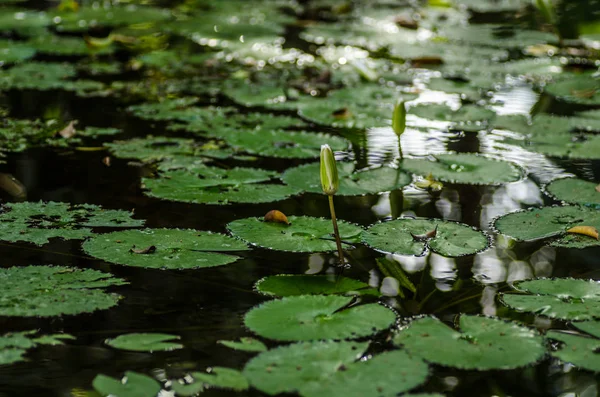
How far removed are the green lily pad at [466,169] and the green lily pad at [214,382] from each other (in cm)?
128

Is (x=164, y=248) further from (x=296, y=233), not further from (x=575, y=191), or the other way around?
(x=575, y=191)

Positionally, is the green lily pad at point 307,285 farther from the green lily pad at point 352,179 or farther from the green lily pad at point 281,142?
the green lily pad at point 281,142

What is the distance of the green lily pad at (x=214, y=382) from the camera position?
137 centimetres

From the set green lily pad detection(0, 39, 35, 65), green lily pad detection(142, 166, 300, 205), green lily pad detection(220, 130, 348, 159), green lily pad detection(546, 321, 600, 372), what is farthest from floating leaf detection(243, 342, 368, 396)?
green lily pad detection(0, 39, 35, 65)

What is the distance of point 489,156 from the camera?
9.15 ft

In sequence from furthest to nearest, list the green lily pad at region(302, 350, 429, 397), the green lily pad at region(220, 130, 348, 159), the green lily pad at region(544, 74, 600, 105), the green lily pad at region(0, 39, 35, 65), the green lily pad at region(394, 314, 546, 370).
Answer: the green lily pad at region(0, 39, 35, 65)
the green lily pad at region(544, 74, 600, 105)
the green lily pad at region(220, 130, 348, 159)
the green lily pad at region(394, 314, 546, 370)
the green lily pad at region(302, 350, 429, 397)

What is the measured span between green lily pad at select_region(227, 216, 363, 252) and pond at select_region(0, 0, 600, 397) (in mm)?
10

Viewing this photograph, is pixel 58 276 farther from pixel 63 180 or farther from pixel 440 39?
pixel 440 39

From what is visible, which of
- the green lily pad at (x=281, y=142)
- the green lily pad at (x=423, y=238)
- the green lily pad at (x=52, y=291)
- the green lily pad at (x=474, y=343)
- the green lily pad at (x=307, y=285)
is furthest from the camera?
the green lily pad at (x=281, y=142)

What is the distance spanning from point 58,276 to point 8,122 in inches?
60.2

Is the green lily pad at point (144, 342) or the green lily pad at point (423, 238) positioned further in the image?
the green lily pad at point (423, 238)

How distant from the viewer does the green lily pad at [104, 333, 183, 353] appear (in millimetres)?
1507

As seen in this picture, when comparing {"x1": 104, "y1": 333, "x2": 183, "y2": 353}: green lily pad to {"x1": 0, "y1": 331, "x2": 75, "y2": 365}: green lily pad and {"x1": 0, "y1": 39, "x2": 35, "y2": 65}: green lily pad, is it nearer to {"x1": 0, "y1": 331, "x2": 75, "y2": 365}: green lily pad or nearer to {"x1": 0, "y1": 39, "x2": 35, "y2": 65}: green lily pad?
{"x1": 0, "y1": 331, "x2": 75, "y2": 365}: green lily pad

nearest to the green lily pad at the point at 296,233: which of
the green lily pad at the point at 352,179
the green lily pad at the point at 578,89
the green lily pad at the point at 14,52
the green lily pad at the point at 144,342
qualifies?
the green lily pad at the point at 352,179
